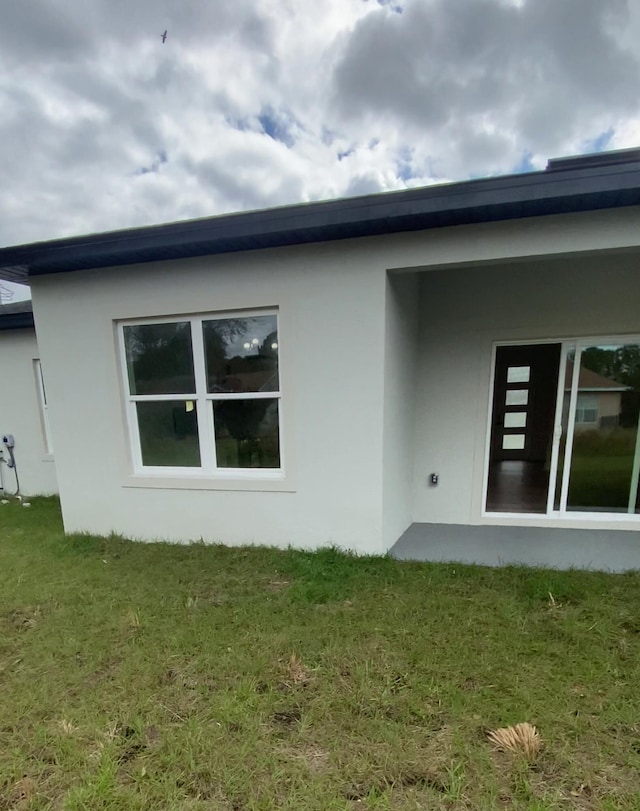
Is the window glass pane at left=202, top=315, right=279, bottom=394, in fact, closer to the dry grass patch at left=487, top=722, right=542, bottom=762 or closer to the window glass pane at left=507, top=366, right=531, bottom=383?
the dry grass patch at left=487, top=722, right=542, bottom=762

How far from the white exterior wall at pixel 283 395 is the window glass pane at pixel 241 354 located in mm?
170

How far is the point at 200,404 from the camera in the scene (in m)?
3.96

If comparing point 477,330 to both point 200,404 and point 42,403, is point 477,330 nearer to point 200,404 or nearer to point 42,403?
point 200,404

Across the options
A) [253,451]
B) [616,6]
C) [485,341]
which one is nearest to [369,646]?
[253,451]

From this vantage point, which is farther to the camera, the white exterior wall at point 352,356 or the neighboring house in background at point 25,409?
the neighboring house in background at point 25,409

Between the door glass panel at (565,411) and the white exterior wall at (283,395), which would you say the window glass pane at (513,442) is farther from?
the white exterior wall at (283,395)

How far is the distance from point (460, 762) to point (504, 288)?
13.1 ft

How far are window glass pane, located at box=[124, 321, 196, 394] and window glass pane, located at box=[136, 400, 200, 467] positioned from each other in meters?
0.17

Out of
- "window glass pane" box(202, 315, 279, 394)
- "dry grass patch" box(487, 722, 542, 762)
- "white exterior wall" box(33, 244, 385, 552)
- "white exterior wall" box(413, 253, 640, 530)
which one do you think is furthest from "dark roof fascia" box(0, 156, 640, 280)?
"dry grass patch" box(487, 722, 542, 762)

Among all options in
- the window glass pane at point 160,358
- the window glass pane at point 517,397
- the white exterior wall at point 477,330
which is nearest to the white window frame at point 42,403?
the window glass pane at point 160,358

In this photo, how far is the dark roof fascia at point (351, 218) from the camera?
2629 millimetres

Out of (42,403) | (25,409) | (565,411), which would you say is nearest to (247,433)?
(565,411)

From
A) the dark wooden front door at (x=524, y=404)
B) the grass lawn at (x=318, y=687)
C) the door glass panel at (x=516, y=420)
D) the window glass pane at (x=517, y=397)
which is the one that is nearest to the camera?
the grass lawn at (x=318, y=687)

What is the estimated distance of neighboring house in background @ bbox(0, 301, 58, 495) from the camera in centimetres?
620
